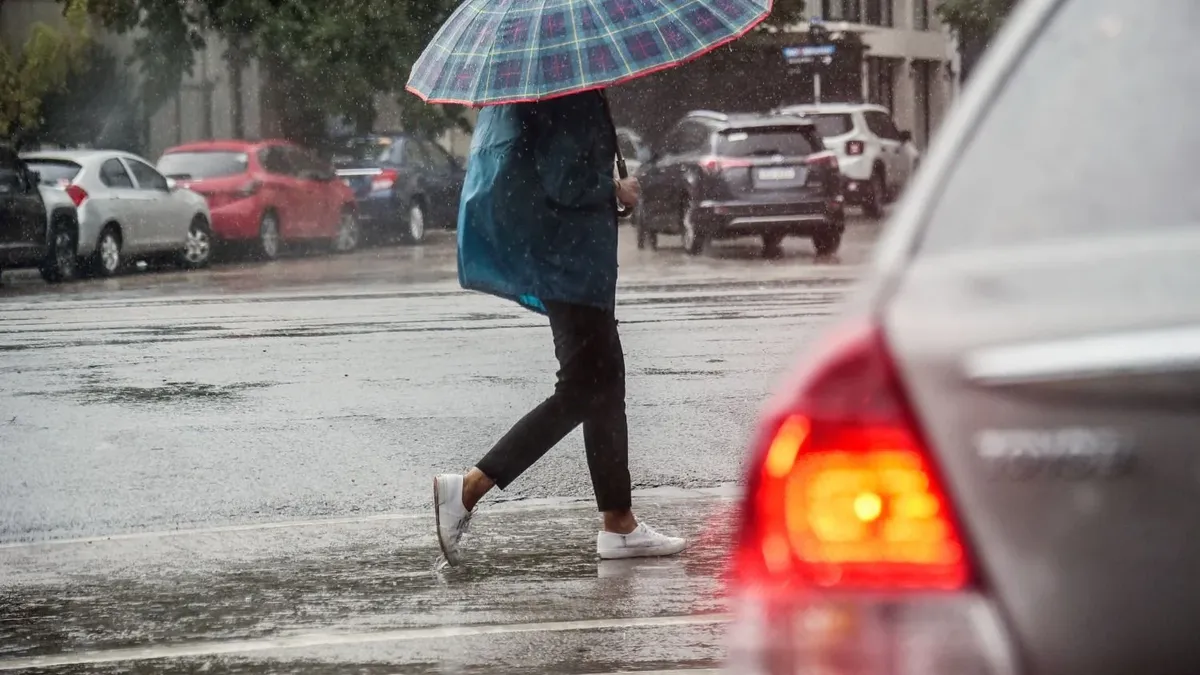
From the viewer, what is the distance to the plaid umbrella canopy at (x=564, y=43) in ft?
20.1

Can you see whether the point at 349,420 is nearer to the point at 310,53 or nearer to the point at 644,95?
the point at 310,53

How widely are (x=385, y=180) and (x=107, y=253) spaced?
6905mm

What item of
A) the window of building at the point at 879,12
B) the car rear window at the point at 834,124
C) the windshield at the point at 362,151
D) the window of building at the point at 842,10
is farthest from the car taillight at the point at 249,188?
the window of building at the point at 879,12

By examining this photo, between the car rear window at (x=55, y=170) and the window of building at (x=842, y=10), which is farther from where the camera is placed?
the window of building at (x=842, y=10)

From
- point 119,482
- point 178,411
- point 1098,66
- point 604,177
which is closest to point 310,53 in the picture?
point 178,411

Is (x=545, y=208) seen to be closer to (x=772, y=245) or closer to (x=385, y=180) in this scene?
(x=772, y=245)

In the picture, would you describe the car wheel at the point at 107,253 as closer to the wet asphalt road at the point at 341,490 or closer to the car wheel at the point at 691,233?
the car wheel at the point at 691,233

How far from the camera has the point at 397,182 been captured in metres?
30.3

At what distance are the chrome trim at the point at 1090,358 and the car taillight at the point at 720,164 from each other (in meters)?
22.2

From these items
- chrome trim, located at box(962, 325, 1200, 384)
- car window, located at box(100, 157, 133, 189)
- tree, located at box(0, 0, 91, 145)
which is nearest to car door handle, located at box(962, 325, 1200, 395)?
chrome trim, located at box(962, 325, 1200, 384)

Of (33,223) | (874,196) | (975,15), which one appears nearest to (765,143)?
(33,223)

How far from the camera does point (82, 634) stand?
18.6ft

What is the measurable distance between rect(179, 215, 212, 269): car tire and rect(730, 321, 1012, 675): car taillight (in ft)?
78.2

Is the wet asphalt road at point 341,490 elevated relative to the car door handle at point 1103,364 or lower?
lower
